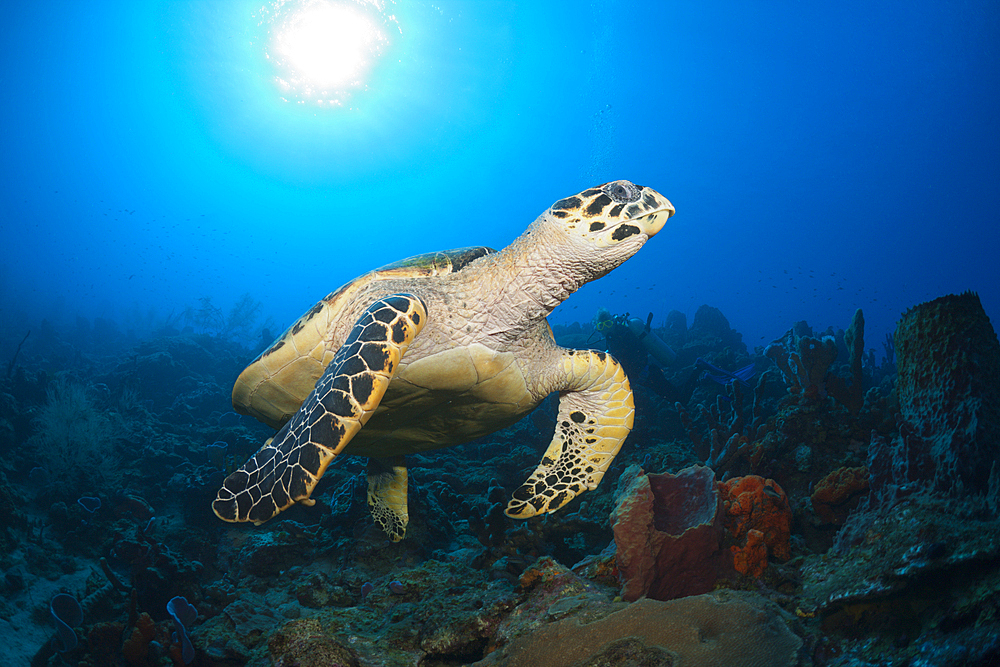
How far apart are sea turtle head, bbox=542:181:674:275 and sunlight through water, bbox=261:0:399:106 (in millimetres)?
42966

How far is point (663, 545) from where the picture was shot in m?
2.00

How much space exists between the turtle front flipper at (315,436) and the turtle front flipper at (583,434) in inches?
67.1

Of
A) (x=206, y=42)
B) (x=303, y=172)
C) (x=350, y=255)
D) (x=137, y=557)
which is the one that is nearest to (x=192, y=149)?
(x=303, y=172)

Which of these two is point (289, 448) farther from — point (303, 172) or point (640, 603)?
point (303, 172)

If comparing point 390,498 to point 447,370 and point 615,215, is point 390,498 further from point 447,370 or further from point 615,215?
point 615,215

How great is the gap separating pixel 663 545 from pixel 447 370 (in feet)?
5.51

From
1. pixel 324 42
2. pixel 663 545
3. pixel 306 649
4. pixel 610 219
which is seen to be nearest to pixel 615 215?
pixel 610 219

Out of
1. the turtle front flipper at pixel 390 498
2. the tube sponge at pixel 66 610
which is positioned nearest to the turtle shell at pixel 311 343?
the turtle front flipper at pixel 390 498

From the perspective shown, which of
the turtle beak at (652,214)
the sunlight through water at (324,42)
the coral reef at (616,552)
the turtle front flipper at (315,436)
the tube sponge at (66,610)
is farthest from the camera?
the sunlight through water at (324,42)

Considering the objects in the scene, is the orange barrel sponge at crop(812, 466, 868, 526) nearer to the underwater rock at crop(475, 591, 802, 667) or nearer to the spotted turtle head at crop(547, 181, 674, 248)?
the underwater rock at crop(475, 591, 802, 667)

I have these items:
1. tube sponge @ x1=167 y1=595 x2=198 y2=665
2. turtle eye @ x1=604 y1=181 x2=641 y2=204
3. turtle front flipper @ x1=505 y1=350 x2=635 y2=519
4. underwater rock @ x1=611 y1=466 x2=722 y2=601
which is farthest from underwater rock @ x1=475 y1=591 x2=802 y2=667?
turtle eye @ x1=604 y1=181 x2=641 y2=204

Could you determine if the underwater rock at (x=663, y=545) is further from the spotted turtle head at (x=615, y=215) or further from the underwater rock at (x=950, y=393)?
the spotted turtle head at (x=615, y=215)

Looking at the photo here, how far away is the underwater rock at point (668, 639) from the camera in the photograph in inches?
52.7

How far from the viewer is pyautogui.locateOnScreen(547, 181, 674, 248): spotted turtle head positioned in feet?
8.11
